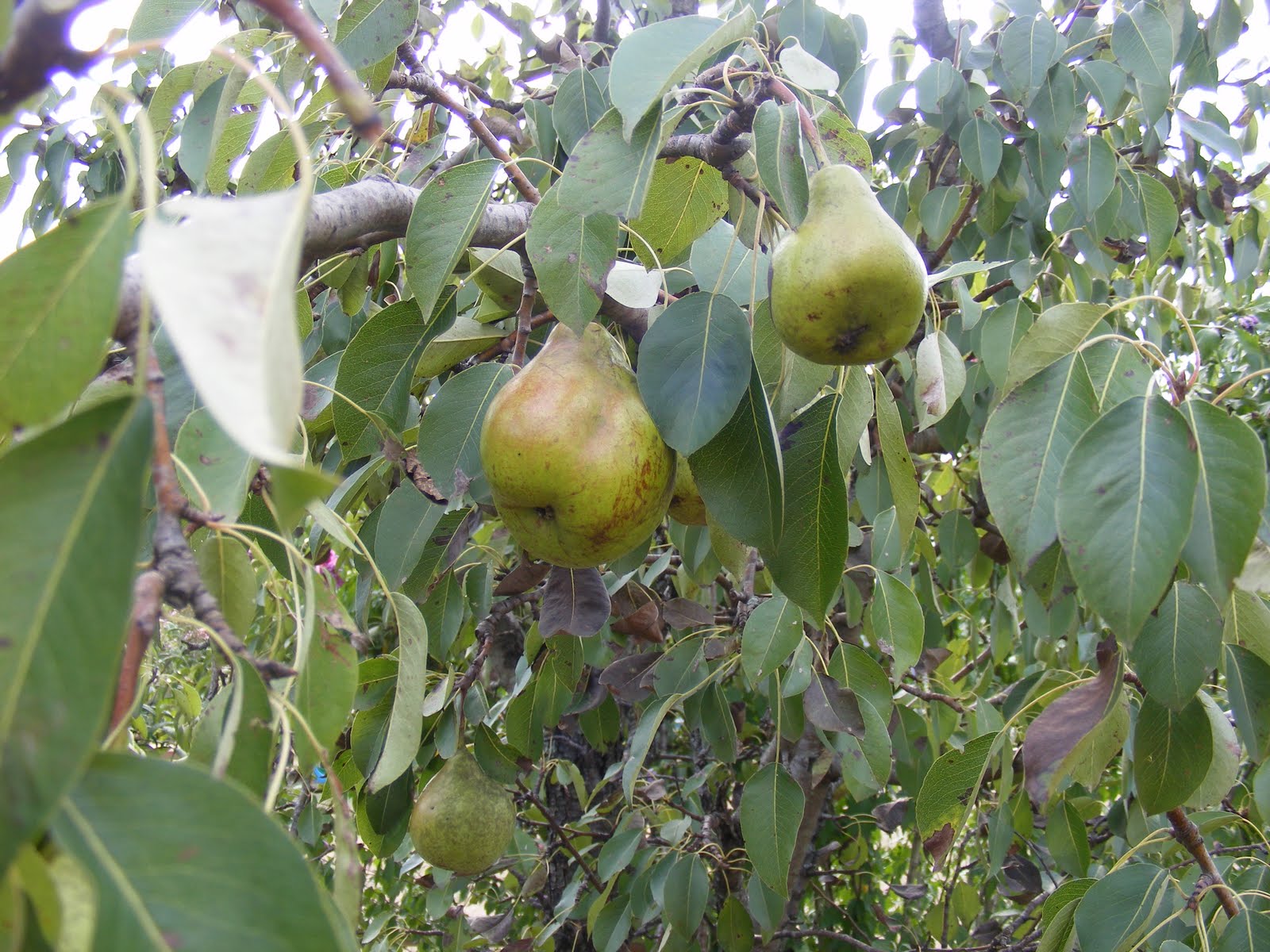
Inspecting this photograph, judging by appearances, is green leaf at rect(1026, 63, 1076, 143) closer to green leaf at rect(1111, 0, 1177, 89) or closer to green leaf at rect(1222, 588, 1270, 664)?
green leaf at rect(1111, 0, 1177, 89)

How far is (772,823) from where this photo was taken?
1.46 metres

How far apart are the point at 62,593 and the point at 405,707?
0.61m

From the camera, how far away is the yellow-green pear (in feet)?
3.74

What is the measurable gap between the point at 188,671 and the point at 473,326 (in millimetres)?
3756

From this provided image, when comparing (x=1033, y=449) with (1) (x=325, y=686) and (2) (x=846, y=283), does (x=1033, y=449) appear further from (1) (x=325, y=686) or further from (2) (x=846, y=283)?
(1) (x=325, y=686)

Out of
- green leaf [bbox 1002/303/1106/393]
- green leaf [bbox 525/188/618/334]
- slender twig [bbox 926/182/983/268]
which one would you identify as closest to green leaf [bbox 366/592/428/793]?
green leaf [bbox 525/188/618/334]

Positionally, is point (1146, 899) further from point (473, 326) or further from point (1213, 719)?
point (473, 326)

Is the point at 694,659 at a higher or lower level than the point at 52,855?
lower

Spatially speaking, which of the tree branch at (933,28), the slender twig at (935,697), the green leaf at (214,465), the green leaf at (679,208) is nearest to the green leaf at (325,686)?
the green leaf at (214,465)

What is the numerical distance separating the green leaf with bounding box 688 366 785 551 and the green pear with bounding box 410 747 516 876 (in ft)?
3.26

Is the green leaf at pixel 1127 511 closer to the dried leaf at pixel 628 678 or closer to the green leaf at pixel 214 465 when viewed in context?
the green leaf at pixel 214 465

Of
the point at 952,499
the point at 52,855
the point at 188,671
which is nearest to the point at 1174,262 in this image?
the point at 952,499

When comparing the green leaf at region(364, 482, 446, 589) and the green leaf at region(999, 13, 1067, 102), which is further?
the green leaf at region(999, 13, 1067, 102)

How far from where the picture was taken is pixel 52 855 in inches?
16.9
